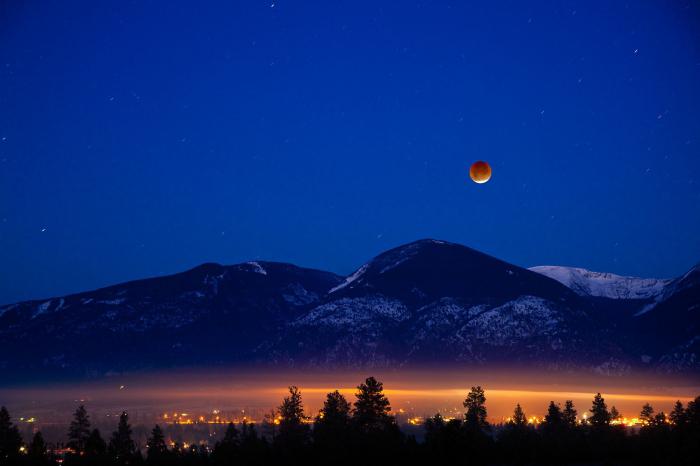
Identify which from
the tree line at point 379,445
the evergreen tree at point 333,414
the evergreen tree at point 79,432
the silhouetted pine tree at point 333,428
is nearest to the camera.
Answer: the tree line at point 379,445

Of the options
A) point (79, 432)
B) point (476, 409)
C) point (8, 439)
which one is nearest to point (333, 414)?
point (476, 409)

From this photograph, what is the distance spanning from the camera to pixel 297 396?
122m

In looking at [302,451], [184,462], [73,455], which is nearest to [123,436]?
[73,455]

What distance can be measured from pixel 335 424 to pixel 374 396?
7394mm

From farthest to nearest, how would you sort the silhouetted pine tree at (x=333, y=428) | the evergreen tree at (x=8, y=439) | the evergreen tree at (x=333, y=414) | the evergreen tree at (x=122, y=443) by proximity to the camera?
1. the evergreen tree at (x=122, y=443)
2. the evergreen tree at (x=8, y=439)
3. the evergreen tree at (x=333, y=414)
4. the silhouetted pine tree at (x=333, y=428)

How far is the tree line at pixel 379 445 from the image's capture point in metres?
69.2

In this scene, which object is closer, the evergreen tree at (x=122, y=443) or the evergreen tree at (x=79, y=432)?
the evergreen tree at (x=122, y=443)

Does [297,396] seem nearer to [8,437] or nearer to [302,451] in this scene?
[302,451]

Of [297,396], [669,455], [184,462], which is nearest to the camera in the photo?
[669,455]

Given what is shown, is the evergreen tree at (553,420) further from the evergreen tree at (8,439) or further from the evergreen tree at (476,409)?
the evergreen tree at (8,439)

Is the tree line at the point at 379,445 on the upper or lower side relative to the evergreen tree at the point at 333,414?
lower

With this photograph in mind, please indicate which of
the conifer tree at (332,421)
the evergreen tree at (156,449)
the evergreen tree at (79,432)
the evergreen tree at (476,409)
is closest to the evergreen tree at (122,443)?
the evergreen tree at (156,449)

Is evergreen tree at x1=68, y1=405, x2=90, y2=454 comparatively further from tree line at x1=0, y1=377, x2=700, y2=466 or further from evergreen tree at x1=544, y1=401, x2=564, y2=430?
evergreen tree at x1=544, y1=401, x2=564, y2=430

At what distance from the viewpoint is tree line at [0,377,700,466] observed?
69.2 m
